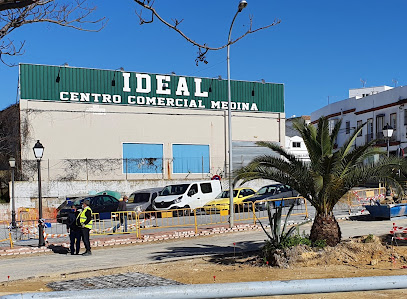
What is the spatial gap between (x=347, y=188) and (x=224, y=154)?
29142 millimetres

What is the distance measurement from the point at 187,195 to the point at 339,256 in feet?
54.0

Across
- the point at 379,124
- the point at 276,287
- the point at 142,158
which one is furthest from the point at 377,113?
the point at 276,287

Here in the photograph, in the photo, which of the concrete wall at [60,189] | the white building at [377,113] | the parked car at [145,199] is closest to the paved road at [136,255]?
the parked car at [145,199]

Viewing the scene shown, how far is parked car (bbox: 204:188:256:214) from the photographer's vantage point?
26.9 metres

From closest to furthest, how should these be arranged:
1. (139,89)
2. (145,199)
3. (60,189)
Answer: (145,199), (60,189), (139,89)

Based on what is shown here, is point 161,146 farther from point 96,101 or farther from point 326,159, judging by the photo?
point 326,159

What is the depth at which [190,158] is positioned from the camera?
41.9 meters

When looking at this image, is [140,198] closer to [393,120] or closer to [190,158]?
[190,158]

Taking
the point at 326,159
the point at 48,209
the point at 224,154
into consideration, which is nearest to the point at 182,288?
the point at 326,159

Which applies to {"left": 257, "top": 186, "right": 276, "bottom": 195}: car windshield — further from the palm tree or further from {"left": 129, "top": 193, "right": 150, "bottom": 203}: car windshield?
the palm tree

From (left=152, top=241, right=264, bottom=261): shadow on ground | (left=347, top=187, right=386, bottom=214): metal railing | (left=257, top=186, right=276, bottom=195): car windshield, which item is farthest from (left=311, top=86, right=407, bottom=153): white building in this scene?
(left=152, top=241, right=264, bottom=261): shadow on ground

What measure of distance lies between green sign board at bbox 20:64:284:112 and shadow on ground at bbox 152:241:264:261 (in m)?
23.6

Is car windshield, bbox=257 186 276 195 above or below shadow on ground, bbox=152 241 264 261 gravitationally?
above

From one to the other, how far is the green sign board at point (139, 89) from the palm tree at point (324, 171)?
26461 millimetres
